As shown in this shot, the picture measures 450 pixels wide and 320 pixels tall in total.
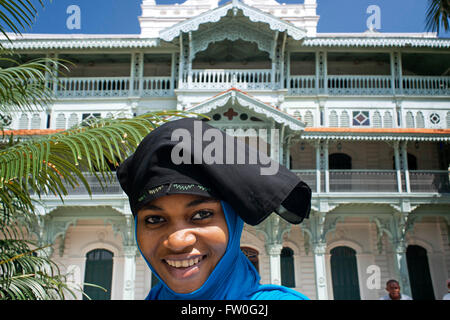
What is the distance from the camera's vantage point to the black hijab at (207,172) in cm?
123

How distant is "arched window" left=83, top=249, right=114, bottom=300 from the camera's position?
17.4 metres

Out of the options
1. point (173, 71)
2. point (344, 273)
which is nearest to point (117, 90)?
point (173, 71)

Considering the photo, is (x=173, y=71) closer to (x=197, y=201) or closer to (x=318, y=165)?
(x=318, y=165)

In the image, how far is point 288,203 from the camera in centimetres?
150

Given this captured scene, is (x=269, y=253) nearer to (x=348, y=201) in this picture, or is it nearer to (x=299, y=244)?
(x=299, y=244)

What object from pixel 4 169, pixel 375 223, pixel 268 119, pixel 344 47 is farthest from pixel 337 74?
pixel 4 169

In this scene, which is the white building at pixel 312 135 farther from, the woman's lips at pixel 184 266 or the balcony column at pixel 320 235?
the woman's lips at pixel 184 266

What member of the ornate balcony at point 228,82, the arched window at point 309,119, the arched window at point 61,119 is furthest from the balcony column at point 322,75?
the arched window at point 61,119

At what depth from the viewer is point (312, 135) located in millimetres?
16141

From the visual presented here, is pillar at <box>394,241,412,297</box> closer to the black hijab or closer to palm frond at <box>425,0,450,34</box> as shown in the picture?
palm frond at <box>425,0,450,34</box>

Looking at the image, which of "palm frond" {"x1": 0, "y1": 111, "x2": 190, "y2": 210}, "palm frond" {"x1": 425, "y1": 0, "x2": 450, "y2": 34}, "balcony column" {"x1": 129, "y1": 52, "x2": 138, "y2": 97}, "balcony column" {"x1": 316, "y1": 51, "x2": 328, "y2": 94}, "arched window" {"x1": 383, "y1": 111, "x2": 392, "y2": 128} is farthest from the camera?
"balcony column" {"x1": 129, "y1": 52, "x2": 138, "y2": 97}

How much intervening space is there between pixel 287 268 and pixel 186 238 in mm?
16999

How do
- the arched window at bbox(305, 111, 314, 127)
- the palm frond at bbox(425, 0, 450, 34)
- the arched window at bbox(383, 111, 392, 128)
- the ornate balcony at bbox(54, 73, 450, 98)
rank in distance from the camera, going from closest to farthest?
the palm frond at bbox(425, 0, 450, 34), the ornate balcony at bbox(54, 73, 450, 98), the arched window at bbox(383, 111, 392, 128), the arched window at bbox(305, 111, 314, 127)

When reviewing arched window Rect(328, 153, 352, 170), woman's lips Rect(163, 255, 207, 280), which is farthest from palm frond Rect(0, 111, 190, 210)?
arched window Rect(328, 153, 352, 170)
